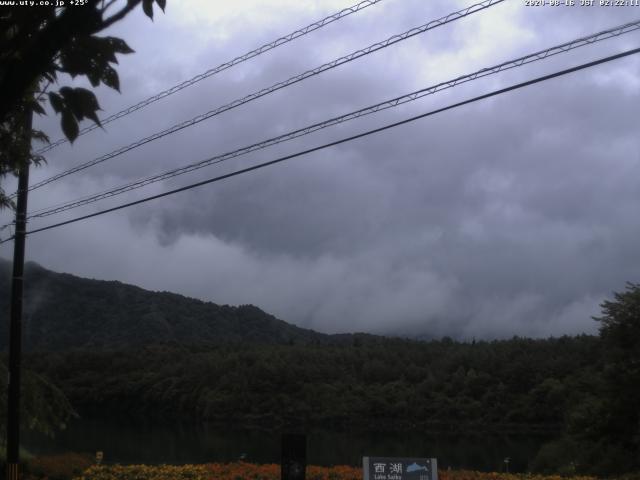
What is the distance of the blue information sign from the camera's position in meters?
10.7

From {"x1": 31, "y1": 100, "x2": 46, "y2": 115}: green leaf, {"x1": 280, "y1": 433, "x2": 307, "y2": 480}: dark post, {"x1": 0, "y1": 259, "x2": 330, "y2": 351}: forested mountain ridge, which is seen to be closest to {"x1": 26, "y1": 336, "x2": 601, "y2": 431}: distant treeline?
{"x1": 0, "y1": 259, "x2": 330, "y2": 351}: forested mountain ridge

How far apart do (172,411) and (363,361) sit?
19.9m

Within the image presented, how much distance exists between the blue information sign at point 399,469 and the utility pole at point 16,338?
6223 mm

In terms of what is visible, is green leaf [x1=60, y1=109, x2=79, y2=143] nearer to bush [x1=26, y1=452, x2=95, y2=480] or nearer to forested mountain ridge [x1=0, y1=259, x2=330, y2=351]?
bush [x1=26, y1=452, x2=95, y2=480]

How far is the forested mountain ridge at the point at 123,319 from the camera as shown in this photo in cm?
10100

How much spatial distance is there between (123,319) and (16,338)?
11314 cm

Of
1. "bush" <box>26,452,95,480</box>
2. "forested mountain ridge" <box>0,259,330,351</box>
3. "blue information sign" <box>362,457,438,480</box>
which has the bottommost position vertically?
"bush" <box>26,452,95,480</box>

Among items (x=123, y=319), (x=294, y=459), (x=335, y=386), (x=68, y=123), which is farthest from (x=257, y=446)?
(x=123, y=319)

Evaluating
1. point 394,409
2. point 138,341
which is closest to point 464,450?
point 394,409

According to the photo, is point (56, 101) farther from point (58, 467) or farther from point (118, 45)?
point (58, 467)

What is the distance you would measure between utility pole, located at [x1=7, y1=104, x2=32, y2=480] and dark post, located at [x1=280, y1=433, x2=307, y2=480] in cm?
538

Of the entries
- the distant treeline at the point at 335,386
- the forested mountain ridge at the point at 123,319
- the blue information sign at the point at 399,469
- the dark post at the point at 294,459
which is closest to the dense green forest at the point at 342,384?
the distant treeline at the point at 335,386

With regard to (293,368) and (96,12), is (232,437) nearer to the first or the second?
(293,368)

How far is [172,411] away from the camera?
6569cm
